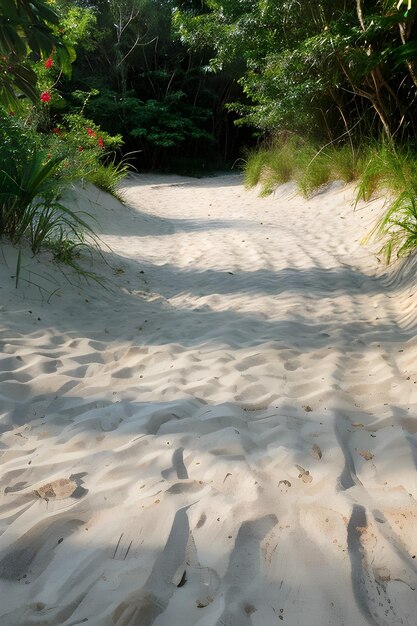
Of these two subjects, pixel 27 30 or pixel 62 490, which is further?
pixel 27 30

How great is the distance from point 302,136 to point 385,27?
4524 millimetres

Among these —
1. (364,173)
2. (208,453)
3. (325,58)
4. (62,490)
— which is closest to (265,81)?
(325,58)

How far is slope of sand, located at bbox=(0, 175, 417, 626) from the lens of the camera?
4.50 feet

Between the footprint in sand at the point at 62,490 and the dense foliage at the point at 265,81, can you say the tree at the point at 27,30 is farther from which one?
the footprint in sand at the point at 62,490

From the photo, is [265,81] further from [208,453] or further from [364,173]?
[208,453]

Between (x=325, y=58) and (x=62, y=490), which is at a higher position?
(x=325, y=58)

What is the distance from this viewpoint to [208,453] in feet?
6.62

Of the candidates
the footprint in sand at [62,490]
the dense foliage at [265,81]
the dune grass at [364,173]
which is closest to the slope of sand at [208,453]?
the footprint in sand at [62,490]

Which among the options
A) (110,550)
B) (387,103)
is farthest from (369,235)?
(110,550)

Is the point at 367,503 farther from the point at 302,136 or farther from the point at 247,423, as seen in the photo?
the point at 302,136

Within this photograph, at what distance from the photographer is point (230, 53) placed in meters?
10.2

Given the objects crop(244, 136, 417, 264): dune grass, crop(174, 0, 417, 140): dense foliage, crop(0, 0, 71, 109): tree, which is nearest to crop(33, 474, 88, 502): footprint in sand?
crop(0, 0, 71, 109): tree

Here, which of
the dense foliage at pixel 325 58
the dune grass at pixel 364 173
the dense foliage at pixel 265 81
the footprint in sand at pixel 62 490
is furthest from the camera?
the dense foliage at pixel 325 58

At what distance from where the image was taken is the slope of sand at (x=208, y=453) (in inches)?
54.1
